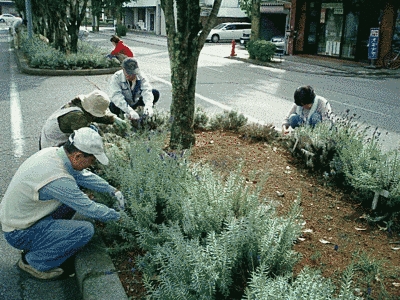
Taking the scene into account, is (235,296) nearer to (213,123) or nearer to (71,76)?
(213,123)

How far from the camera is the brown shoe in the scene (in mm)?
3545

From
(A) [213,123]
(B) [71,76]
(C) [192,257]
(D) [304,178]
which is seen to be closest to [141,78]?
(A) [213,123]

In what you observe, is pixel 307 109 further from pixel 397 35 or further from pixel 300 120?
pixel 397 35

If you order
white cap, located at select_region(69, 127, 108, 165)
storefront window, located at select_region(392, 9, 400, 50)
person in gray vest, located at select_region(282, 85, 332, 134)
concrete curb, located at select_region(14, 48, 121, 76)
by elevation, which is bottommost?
concrete curb, located at select_region(14, 48, 121, 76)

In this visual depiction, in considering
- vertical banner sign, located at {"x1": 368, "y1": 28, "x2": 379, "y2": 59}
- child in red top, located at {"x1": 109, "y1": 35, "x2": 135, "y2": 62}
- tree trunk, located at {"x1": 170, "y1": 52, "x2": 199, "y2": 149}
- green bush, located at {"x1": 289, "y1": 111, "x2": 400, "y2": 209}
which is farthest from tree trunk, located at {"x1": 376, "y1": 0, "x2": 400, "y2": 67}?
tree trunk, located at {"x1": 170, "y1": 52, "x2": 199, "y2": 149}

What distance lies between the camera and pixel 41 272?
3.55m

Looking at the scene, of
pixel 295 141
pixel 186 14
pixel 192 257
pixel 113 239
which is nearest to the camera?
pixel 192 257

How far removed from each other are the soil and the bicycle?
15.8 m

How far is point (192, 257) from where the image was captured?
2.72 m

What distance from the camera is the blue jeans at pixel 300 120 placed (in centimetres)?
606

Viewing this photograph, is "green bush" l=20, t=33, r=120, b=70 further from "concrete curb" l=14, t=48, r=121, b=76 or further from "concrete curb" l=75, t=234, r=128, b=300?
"concrete curb" l=75, t=234, r=128, b=300

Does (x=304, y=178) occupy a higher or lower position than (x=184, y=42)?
lower

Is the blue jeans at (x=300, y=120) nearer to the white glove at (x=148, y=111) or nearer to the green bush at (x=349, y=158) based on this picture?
the green bush at (x=349, y=158)

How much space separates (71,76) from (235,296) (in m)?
13.3
